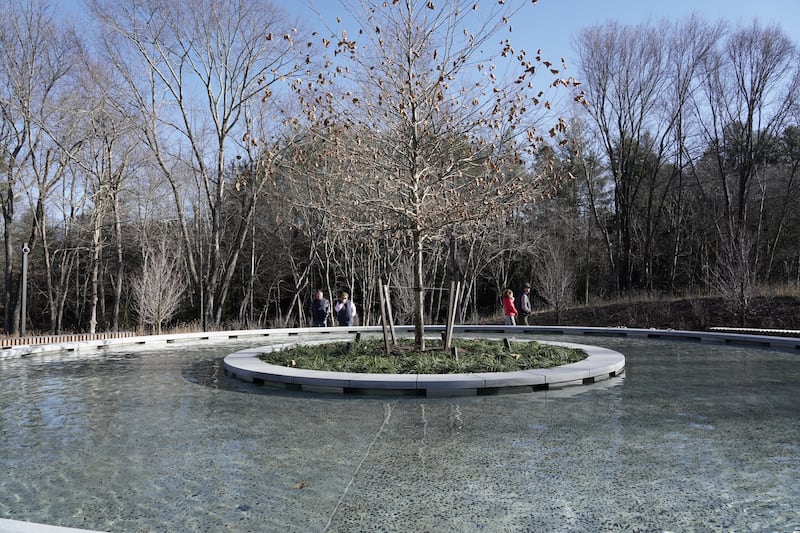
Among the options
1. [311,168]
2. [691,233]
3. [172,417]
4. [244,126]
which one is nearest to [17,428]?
[172,417]

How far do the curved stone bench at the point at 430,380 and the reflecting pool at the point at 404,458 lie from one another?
0.91ft

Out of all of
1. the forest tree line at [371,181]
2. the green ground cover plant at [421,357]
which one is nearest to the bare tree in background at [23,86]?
the forest tree line at [371,181]

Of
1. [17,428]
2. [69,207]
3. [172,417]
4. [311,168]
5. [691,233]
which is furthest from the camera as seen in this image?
[691,233]

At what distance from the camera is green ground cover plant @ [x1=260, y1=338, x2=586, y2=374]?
8.50m

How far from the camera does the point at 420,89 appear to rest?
32.8 ft

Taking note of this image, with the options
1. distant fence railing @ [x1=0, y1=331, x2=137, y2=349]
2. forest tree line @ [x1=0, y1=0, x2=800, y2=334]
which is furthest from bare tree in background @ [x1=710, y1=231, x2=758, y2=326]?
distant fence railing @ [x1=0, y1=331, x2=137, y2=349]

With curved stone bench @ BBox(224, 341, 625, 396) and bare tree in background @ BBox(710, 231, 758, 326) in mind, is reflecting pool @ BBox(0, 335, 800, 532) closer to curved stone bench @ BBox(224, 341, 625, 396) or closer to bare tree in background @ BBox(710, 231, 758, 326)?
curved stone bench @ BBox(224, 341, 625, 396)

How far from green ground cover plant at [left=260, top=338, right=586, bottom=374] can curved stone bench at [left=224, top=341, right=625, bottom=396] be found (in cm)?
38

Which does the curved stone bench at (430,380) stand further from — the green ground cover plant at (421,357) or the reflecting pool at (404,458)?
the green ground cover plant at (421,357)

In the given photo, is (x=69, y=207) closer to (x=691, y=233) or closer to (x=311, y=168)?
(x=311, y=168)

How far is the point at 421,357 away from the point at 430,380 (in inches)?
63.0

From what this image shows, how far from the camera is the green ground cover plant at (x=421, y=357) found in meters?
8.50

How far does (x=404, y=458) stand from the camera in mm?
4652

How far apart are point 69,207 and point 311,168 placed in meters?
24.3
